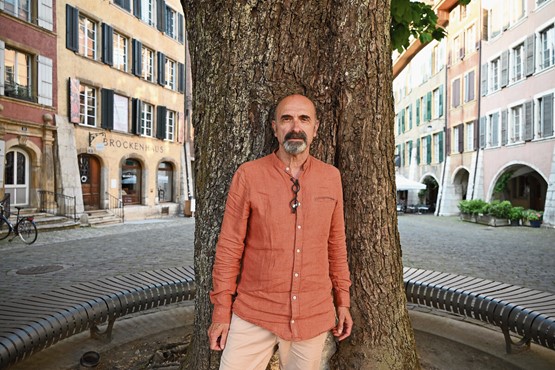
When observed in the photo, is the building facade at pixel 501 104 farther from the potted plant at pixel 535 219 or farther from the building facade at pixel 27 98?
the building facade at pixel 27 98

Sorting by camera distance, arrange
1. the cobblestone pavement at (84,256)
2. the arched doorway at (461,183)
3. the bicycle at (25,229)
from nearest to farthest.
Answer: the cobblestone pavement at (84,256) < the bicycle at (25,229) < the arched doorway at (461,183)

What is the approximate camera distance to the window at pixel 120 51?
19969 mm

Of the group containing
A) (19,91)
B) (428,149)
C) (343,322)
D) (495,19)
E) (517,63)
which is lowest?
(343,322)

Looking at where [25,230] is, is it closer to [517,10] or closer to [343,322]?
[343,322]

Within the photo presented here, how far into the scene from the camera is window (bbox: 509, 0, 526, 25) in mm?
19219

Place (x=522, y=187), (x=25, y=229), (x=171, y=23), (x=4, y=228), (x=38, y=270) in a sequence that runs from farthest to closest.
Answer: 1. (x=171, y=23)
2. (x=522, y=187)
3. (x=4, y=228)
4. (x=25, y=229)
5. (x=38, y=270)

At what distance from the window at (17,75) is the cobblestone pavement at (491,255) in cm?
1414

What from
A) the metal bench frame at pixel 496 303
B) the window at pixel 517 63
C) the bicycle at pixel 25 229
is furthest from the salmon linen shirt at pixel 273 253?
the window at pixel 517 63

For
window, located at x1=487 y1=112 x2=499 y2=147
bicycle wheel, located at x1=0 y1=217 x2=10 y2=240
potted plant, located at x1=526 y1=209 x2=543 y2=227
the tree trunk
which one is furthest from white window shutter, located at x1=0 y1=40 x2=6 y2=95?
window, located at x1=487 y1=112 x2=499 y2=147

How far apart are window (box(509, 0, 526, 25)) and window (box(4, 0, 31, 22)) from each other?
20.9 m

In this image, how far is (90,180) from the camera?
18.8m

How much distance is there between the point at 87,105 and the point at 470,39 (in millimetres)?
21650

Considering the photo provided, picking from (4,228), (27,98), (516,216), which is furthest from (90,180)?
(516,216)

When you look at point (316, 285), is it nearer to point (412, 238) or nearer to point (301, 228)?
point (301, 228)
